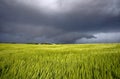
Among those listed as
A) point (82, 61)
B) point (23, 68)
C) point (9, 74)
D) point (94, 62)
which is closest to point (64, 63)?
point (82, 61)

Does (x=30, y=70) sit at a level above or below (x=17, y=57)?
below

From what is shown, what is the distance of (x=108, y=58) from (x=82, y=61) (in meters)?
1.97

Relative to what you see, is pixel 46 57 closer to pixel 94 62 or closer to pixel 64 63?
pixel 64 63

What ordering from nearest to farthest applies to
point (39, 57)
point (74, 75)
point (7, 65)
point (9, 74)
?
1. point (74, 75)
2. point (9, 74)
3. point (7, 65)
4. point (39, 57)

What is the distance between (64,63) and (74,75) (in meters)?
1.37

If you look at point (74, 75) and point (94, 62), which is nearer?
point (74, 75)

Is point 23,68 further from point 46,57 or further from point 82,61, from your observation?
point 82,61

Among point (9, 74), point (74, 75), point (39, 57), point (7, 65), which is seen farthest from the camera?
point (39, 57)

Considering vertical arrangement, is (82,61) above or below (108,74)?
above

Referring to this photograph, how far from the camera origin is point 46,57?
36.9 feet

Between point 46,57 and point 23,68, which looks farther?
point 46,57

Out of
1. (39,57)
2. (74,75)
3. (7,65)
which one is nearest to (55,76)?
(74,75)

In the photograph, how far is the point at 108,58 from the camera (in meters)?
10.6

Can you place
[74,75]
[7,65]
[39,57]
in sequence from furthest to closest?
[39,57] < [7,65] < [74,75]
